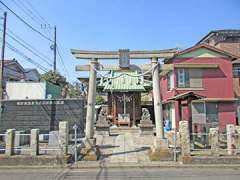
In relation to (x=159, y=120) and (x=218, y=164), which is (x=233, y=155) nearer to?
(x=218, y=164)

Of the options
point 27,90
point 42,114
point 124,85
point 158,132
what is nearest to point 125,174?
point 158,132

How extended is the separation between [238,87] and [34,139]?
21.1 meters

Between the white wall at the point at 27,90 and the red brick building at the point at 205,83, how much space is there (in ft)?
40.1

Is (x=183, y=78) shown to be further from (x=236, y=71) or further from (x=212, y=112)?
(x=236, y=71)

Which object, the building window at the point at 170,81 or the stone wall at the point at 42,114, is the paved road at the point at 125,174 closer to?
the stone wall at the point at 42,114

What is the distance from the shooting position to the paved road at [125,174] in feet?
27.7

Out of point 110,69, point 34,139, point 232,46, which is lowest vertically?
point 34,139

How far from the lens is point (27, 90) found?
72.6 feet

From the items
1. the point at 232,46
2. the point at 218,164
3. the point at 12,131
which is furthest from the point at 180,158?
the point at 232,46

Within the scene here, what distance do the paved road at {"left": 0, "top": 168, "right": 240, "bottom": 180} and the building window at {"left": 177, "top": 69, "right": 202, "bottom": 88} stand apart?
47.3ft

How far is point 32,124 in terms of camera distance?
15.6m

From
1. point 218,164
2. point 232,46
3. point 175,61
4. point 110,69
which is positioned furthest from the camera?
point 232,46

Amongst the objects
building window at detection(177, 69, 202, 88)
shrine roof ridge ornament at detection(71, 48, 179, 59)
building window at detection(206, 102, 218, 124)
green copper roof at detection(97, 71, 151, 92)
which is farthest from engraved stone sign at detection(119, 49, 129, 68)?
building window at detection(206, 102, 218, 124)

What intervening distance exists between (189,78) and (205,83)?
64.4 inches
